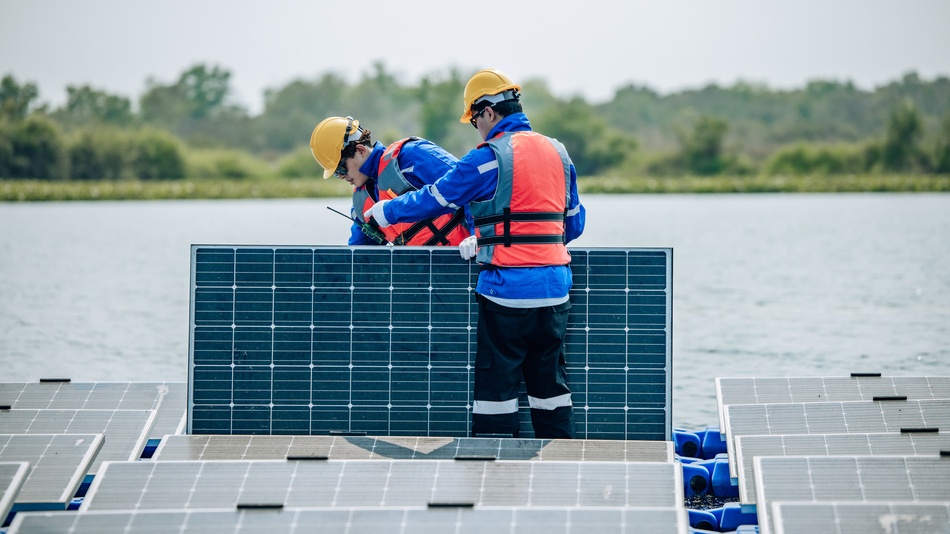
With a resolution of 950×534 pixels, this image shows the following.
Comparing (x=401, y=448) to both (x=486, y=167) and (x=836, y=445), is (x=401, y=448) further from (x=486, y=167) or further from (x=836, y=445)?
→ (x=836, y=445)

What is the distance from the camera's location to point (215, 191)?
7919 centimetres

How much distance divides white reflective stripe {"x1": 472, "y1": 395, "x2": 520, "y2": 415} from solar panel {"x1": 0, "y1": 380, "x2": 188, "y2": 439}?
7.40 feet

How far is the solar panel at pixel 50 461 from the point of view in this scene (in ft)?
22.3

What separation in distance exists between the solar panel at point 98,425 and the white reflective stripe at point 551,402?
8.23 ft

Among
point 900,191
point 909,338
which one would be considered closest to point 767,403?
point 909,338

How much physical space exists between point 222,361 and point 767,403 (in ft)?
12.1

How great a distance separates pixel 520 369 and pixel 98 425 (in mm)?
2882

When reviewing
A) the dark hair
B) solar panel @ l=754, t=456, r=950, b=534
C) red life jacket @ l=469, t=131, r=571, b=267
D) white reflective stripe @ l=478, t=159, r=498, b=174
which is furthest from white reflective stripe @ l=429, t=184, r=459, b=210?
solar panel @ l=754, t=456, r=950, b=534

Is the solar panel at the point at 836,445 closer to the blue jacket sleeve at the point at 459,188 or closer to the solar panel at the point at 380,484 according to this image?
the solar panel at the point at 380,484

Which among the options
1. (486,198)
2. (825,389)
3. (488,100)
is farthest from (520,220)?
(825,389)

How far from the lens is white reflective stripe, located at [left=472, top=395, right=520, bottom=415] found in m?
7.50

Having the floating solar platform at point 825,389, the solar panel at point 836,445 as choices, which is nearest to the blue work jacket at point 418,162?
the floating solar platform at point 825,389

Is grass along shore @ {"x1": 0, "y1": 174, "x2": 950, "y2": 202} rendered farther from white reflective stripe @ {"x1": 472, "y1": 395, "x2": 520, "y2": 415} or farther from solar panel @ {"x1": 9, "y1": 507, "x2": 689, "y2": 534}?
solar panel @ {"x1": 9, "y1": 507, "x2": 689, "y2": 534}

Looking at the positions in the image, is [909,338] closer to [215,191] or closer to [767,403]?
[767,403]
